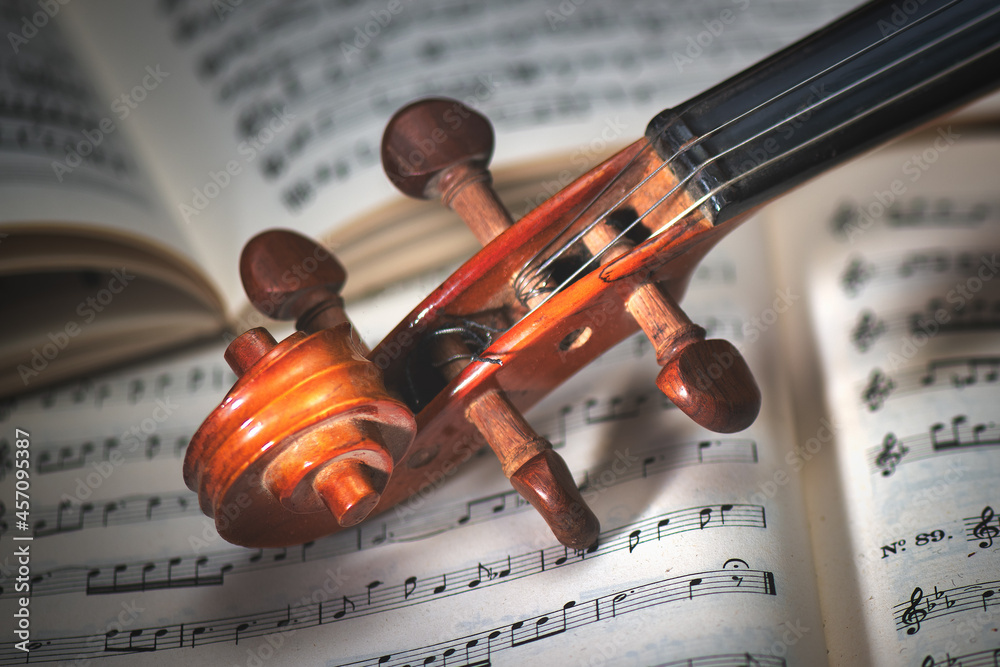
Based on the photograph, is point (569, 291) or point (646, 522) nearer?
point (569, 291)

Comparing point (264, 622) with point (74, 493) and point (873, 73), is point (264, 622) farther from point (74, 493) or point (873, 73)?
point (873, 73)

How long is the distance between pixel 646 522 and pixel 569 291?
0.34 m

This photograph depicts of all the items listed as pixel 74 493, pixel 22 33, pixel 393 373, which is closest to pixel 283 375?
pixel 393 373

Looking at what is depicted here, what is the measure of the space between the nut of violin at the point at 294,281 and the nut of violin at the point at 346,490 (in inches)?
9.6

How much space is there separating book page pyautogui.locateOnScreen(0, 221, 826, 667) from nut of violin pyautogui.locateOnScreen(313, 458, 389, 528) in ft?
0.85

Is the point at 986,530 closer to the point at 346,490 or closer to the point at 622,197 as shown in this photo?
the point at 622,197

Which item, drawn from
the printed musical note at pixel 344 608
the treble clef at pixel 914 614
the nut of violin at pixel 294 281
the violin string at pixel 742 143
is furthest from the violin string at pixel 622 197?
the treble clef at pixel 914 614

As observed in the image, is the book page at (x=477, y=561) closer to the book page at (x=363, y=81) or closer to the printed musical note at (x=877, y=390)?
the printed musical note at (x=877, y=390)

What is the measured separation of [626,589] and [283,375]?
20.3 inches

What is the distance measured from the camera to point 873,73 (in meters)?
1.07

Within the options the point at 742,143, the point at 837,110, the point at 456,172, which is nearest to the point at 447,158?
the point at 456,172

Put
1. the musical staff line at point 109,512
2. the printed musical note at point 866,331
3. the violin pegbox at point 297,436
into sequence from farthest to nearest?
the printed musical note at point 866,331, the musical staff line at point 109,512, the violin pegbox at point 297,436

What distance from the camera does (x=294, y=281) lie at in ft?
→ 3.62

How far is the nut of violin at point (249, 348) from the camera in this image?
3.16 feet
